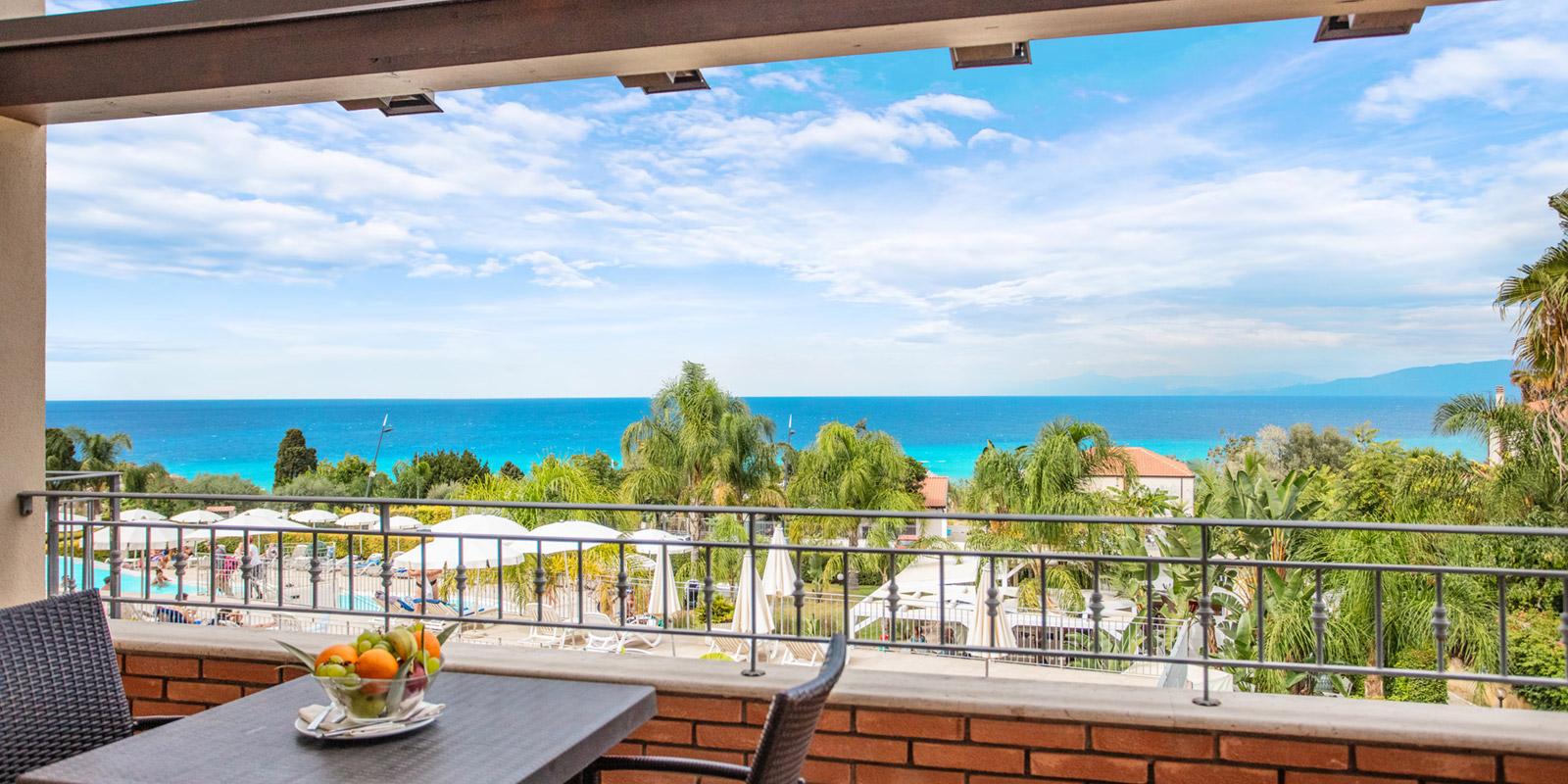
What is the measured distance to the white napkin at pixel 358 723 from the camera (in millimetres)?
1636

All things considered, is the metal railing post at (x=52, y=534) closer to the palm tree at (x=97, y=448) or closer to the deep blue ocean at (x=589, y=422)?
the palm tree at (x=97, y=448)


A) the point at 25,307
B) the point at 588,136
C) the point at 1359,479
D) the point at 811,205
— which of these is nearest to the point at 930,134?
the point at 811,205

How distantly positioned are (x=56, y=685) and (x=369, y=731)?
82cm

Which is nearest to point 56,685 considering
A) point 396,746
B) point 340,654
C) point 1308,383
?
point 340,654

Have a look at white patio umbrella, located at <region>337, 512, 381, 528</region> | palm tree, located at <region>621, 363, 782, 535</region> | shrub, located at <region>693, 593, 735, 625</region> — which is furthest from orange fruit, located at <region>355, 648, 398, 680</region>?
palm tree, located at <region>621, 363, 782, 535</region>

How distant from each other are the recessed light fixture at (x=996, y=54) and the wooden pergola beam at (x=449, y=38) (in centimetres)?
8

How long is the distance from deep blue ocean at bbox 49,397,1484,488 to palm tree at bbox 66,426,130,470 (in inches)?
132

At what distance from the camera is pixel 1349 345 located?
159 ft

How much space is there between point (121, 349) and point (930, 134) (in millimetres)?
41445

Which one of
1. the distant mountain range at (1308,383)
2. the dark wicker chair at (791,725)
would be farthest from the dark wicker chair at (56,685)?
the distant mountain range at (1308,383)

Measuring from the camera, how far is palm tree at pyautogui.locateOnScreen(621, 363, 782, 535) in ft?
77.4

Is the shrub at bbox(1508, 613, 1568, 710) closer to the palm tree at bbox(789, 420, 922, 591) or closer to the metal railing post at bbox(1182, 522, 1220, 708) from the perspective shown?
the metal railing post at bbox(1182, 522, 1220, 708)

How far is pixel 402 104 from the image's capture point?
302 cm

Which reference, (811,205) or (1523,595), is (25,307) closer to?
(1523,595)
